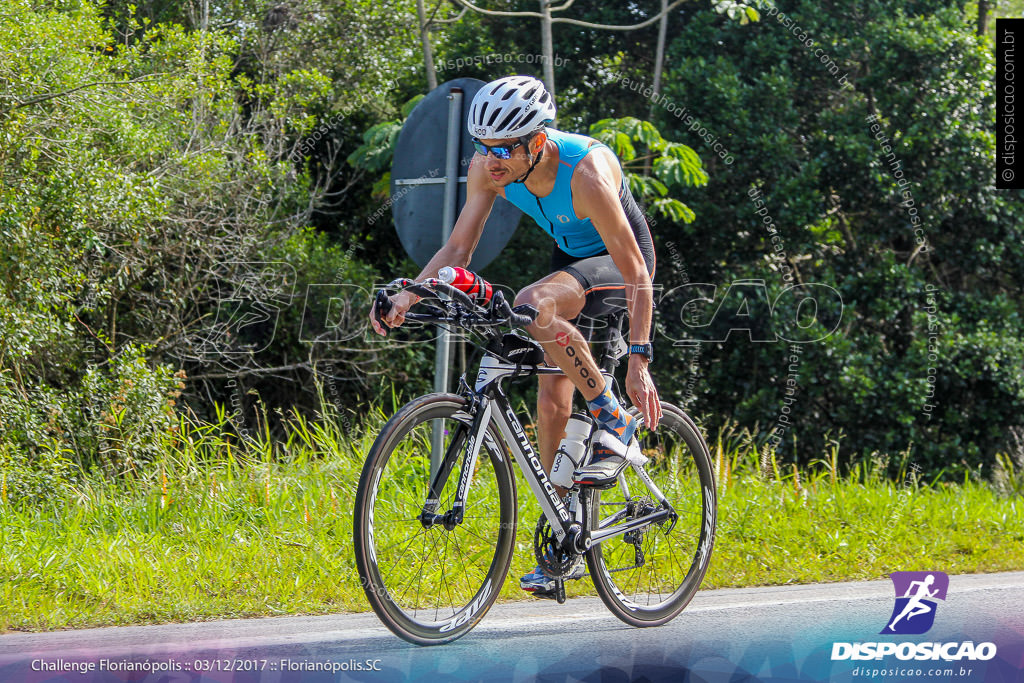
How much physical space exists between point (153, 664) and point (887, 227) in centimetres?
1124

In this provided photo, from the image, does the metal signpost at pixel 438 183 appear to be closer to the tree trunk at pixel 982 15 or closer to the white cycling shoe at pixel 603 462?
the white cycling shoe at pixel 603 462

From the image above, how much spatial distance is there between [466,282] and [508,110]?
0.63 metres

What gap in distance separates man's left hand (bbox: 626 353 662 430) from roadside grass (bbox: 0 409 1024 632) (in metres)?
1.30

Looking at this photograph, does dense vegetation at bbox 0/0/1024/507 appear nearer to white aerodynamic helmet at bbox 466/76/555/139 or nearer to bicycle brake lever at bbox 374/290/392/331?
white aerodynamic helmet at bbox 466/76/555/139

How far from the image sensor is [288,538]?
4.99m

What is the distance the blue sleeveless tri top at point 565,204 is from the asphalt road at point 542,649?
59.9 inches

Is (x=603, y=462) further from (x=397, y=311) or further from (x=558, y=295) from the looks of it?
(x=397, y=311)

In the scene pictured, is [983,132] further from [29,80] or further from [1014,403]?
[29,80]

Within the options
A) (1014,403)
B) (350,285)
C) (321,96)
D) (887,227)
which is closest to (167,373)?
(350,285)

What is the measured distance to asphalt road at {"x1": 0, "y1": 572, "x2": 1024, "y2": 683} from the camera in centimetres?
326

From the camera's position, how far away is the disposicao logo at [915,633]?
3.67m

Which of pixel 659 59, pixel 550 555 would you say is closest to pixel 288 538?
pixel 550 555

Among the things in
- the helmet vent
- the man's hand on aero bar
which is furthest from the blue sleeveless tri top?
the man's hand on aero bar

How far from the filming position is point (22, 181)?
698 centimetres
